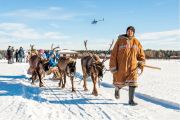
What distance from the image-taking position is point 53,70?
691 inches

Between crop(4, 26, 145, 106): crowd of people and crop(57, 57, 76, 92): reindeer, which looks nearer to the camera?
crop(4, 26, 145, 106): crowd of people

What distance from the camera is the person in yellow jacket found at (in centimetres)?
1105

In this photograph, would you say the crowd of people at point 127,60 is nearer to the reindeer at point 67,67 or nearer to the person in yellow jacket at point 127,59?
the person in yellow jacket at point 127,59

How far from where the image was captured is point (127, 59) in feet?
36.3

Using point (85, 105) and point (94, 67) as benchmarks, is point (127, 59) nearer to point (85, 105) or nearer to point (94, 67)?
point (85, 105)

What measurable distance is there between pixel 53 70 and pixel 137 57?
6.82 meters

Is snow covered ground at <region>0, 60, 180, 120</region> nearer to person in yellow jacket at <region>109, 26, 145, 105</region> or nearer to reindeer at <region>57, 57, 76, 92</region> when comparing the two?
person in yellow jacket at <region>109, 26, 145, 105</region>

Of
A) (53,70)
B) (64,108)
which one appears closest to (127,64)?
(64,108)

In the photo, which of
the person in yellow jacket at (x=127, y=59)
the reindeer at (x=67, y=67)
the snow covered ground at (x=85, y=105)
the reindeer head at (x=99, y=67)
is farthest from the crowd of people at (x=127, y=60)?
the reindeer at (x=67, y=67)

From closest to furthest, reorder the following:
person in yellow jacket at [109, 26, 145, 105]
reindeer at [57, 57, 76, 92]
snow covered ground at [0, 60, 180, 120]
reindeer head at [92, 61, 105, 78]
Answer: snow covered ground at [0, 60, 180, 120]
person in yellow jacket at [109, 26, 145, 105]
reindeer head at [92, 61, 105, 78]
reindeer at [57, 57, 76, 92]

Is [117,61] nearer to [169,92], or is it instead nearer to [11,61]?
[169,92]

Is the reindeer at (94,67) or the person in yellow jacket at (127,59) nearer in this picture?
the person in yellow jacket at (127,59)

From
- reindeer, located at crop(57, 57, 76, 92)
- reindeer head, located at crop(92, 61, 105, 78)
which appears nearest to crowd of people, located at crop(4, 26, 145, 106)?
reindeer head, located at crop(92, 61, 105, 78)

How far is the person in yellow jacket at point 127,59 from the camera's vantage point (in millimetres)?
11047
